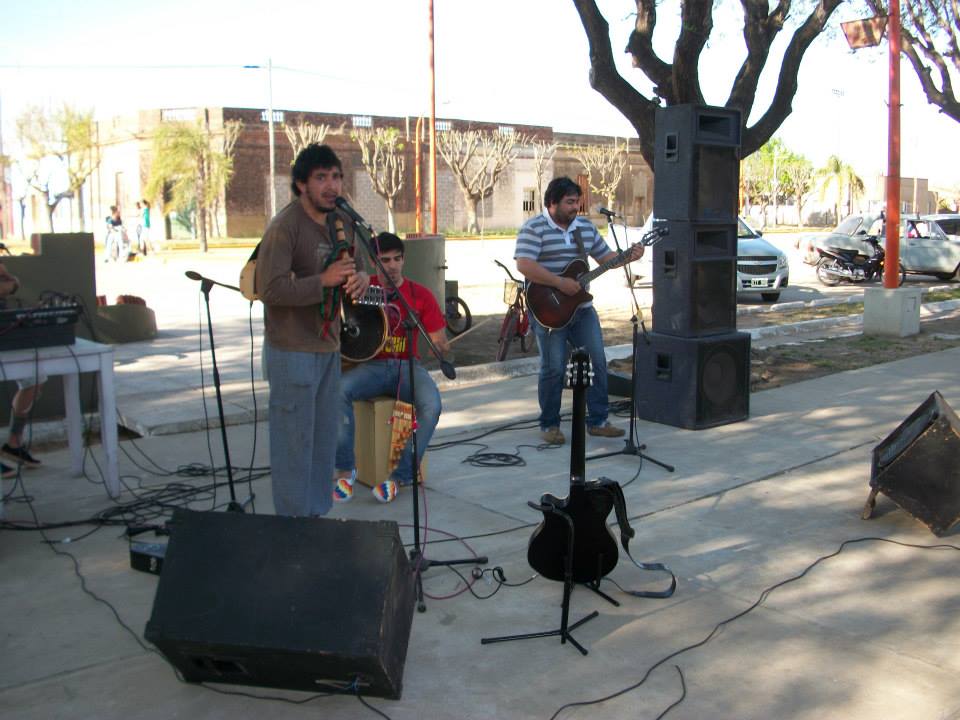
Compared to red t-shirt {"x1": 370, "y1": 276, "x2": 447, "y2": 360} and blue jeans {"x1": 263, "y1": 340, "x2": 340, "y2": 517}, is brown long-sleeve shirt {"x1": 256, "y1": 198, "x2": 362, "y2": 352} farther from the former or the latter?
red t-shirt {"x1": 370, "y1": 276, "x2": 447, "y2": 360}

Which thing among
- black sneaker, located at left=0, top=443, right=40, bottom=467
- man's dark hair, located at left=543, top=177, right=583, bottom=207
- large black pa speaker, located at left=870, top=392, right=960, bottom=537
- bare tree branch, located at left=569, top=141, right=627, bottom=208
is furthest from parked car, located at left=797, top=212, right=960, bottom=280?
bare tree branch, located at left=569, top=141, right=627, bottom=208

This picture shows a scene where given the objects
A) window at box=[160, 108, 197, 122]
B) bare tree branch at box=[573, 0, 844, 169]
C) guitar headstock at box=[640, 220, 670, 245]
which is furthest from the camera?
window at box=[160, 108, 197, 122]

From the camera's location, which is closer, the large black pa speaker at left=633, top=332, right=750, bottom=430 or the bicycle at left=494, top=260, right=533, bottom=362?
the large black pa speaker at left=633, top=332, right=750, bottom=430

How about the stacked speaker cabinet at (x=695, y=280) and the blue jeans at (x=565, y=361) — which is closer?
the blue jeans at (x=565, y=361)

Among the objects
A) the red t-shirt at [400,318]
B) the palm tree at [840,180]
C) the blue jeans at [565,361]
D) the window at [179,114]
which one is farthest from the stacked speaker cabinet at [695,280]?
the palm tree at [840,180]

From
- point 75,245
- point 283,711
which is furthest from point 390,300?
point 75,245

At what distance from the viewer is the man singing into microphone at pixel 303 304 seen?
4.41m

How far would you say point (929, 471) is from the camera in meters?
5.32

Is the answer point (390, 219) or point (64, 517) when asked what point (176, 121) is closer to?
point (390, 219)

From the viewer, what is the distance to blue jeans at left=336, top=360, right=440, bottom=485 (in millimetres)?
5949

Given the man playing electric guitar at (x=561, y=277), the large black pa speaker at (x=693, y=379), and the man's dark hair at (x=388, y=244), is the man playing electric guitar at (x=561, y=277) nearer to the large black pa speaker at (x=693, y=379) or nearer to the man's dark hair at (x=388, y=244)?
the large black pa speaker at (x=693, y=379)

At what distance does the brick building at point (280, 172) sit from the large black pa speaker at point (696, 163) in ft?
138

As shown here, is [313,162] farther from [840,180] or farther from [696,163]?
[840,180]

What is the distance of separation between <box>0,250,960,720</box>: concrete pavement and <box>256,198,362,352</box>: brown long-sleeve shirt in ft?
4.42
